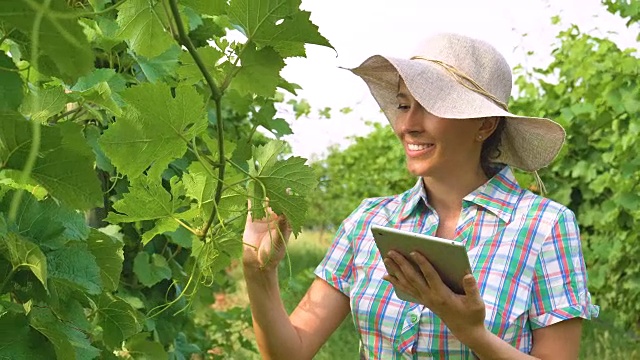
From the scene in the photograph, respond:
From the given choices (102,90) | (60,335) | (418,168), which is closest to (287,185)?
(60,335)

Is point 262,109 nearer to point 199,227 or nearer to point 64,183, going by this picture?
point 199,227

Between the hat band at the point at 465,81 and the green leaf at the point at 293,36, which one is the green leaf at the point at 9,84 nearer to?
the green leaf at the point at 293,36

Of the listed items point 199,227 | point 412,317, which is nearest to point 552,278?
point 412,317

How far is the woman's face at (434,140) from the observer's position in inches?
88.6

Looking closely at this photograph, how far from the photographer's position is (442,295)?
6.31ft

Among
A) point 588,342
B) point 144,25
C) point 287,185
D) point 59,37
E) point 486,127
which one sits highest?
point 59,37

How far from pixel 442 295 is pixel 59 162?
112 cm

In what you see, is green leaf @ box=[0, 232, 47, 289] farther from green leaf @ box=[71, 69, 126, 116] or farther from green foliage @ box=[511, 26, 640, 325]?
green foliage @ box=[511, 26, 640, 325]

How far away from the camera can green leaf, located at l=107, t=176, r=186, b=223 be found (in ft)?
4.54

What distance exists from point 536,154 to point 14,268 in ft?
5.53

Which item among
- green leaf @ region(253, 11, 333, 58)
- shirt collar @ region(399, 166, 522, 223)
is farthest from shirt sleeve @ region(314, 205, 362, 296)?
green leaf @ region(253, 11, 333, 58)

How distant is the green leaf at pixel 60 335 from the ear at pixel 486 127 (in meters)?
1.35

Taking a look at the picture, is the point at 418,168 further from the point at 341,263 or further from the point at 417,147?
the point at 341,263

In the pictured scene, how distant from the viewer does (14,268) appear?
1.05 metres
